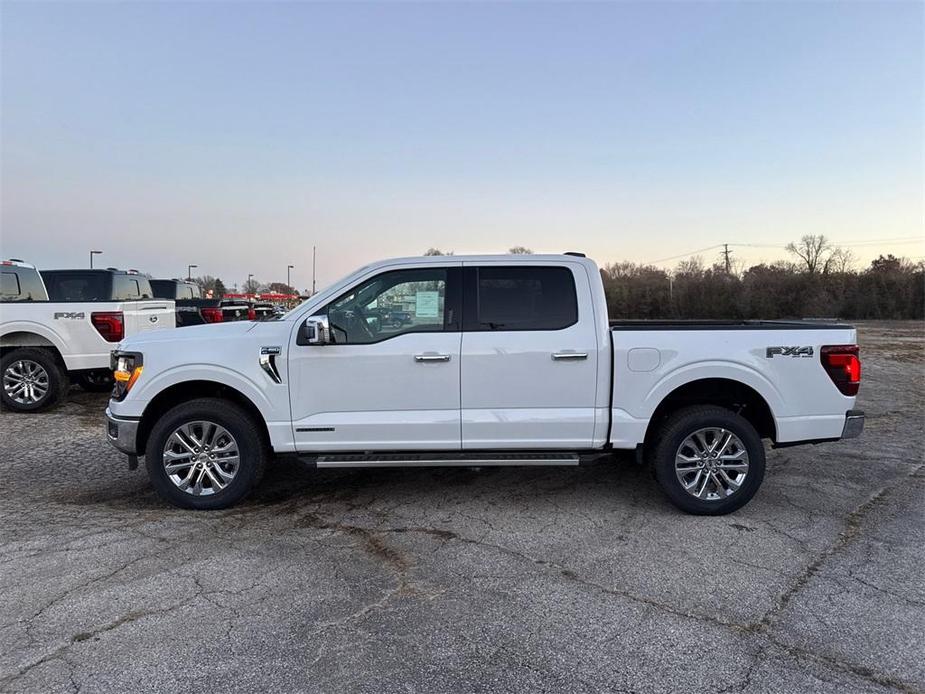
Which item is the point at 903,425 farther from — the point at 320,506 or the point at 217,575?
the point at 217,575

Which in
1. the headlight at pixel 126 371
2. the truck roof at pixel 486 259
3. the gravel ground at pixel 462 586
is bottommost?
the gravel ground at pixel 462 586

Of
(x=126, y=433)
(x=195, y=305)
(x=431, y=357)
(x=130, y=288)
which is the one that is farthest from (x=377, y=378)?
(x=195, y=305)

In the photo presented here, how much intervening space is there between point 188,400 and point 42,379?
208 inches

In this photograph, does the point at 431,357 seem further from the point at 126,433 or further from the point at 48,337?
the point at 48,337

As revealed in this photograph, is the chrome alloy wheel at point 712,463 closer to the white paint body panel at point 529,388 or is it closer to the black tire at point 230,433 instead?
the white paint body panel at point 529,388

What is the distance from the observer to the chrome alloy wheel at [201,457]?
14.8ft

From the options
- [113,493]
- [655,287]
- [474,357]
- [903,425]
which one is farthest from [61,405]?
[655,287]

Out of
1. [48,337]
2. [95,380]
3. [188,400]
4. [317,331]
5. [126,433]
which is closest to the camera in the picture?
[317,331]

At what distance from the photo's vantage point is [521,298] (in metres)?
4.58

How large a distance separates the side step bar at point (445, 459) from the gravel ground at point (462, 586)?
42 centimetres

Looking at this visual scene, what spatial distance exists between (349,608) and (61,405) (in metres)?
8.00

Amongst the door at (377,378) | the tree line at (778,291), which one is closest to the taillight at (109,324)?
the door at (377,378)

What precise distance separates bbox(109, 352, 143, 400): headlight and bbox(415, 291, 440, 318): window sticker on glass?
7.18ft

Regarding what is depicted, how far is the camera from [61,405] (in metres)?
8.91
